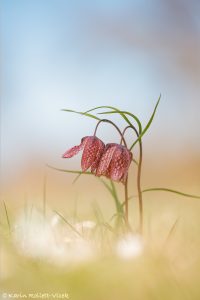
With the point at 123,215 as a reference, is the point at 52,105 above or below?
above

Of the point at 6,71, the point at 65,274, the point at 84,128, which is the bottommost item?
the point at 65,274

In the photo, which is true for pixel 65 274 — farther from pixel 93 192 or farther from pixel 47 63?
pixel 47 63

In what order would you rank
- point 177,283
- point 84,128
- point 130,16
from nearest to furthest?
point 177,283, point 84,128, point 130,16

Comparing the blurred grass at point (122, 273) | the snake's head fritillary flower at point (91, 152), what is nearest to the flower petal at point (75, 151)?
the snake's head fritillary flower at point (91, 152)

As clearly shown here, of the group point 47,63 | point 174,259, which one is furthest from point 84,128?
point 174,259

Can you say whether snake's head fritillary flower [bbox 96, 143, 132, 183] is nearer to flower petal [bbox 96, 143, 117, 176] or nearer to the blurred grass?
flower petal [bbox 96, 143, 117, 176]

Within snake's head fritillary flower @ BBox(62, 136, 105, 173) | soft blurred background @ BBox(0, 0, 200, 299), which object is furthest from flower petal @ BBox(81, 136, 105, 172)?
soft blurred background @ BBox(0, 0, 200, 299)
